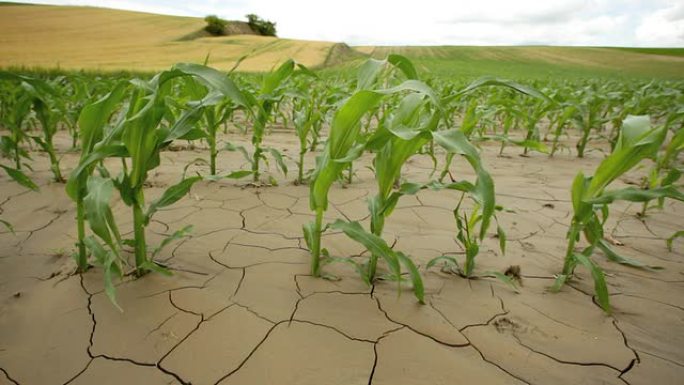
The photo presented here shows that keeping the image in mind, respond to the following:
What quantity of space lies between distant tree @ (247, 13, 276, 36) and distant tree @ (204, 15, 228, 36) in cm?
747

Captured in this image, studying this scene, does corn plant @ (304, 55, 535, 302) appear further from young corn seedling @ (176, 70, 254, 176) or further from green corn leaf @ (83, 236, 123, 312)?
green corn leaf @ (83, 236, 123, 312)

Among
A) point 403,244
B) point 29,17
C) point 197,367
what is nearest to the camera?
point 197,367

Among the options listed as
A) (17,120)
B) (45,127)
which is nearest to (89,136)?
(45,127)

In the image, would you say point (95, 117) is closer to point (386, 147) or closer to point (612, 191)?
point (386, 147)

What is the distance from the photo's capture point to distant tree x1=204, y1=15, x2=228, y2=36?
92.4 feet

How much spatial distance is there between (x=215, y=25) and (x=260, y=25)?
30.9 feet

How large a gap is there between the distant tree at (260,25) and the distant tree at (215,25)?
7.47m

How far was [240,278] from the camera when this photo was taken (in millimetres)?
1340

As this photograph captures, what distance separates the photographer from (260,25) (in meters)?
36.8

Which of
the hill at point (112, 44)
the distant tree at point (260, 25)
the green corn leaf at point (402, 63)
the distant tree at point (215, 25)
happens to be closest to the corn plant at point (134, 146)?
the green corn leaf at point (402, 63)

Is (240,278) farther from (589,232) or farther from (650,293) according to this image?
(650,293)

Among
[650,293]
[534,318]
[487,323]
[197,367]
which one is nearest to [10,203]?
[197,367]

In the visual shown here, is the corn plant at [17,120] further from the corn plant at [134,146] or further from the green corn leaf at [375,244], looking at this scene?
the green corn leaf at [375,244]

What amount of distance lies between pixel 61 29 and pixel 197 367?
24.3m
